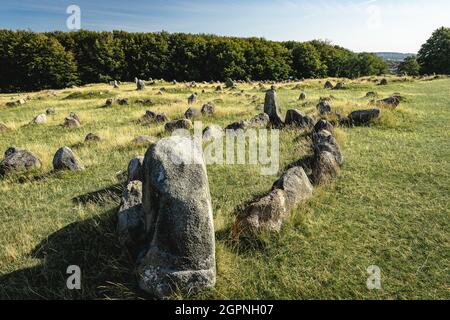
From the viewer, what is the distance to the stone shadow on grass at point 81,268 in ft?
18.5

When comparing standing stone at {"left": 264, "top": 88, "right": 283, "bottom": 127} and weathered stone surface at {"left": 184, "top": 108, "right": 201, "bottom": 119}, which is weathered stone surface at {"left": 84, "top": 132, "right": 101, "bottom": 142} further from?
standing stone at {"left": 264, "top": 88, "right": 283, "bottom": 127}

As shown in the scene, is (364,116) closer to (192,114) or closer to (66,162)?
(192,114)

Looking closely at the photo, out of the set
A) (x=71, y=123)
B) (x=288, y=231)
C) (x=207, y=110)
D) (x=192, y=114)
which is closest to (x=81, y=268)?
(x=288, y=231)

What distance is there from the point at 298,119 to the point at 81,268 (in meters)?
10.6

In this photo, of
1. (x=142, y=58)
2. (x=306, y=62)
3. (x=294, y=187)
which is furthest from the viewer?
(x=306, y=62)

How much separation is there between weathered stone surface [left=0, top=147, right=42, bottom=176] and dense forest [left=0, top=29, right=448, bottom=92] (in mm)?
49218

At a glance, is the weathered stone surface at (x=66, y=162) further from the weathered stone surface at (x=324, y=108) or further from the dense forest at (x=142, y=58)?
the dense forest at (x=142, y=58)

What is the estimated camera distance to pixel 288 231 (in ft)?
22.8

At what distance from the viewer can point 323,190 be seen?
8.59 meters

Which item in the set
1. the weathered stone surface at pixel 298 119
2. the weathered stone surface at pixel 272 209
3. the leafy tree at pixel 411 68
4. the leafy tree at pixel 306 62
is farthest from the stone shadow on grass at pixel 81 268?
the leafy tree at pixel 411 68

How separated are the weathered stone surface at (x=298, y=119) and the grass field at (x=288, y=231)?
169cm

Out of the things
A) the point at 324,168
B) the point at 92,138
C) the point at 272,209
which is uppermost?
the point at 92,138

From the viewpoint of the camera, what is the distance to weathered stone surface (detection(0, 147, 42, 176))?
1146 cm
